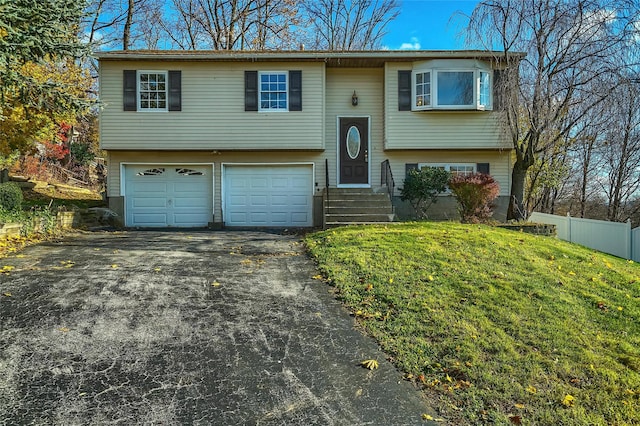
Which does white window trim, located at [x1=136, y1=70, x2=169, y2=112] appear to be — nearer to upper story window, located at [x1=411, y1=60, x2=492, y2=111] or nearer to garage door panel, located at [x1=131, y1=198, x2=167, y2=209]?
garage door panel, located at [x1=131, y1=198, x2=167, y2=209]

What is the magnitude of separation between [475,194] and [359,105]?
16.4 ft

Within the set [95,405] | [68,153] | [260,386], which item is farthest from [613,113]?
[68,153]

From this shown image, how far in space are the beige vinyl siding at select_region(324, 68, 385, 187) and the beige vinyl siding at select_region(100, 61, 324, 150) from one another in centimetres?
84

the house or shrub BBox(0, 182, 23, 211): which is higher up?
the house

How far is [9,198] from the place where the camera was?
10469 mm

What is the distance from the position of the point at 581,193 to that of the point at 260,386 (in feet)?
80.5

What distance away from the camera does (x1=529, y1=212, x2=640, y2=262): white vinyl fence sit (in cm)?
1178

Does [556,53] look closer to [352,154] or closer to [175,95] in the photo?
[352,154]

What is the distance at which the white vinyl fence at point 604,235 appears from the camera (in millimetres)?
11781

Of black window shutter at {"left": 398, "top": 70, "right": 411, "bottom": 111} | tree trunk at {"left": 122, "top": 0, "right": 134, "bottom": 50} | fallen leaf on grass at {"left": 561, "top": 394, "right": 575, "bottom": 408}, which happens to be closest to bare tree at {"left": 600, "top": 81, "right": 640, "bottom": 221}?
black window shutter at {"left": 398, "top": 70, "right": 411, "bottom": 111}

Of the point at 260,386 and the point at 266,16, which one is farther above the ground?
the point at 266,16

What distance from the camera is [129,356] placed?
4.34 m

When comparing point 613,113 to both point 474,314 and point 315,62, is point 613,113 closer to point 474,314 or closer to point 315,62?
point 315,62

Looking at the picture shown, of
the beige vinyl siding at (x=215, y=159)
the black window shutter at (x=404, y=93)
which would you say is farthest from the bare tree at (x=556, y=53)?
the beige vinyl siding at (x=215, y=159)
